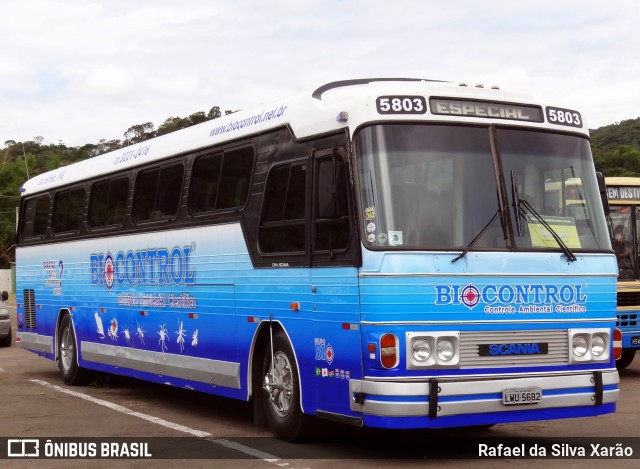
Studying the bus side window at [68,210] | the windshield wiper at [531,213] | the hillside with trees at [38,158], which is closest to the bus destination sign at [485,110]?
the windshield wiper at [531,213]

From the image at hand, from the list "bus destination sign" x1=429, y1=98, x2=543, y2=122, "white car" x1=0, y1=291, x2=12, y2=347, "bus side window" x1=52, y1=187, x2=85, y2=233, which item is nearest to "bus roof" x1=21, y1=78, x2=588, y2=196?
"bus destination sign" x1=429, y1=98, x2=543, y2=122

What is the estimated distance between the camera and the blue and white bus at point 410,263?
8.77 metres

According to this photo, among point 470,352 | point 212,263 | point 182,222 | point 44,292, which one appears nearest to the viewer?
point 470,352

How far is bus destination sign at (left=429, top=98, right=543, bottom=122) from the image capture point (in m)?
9.29

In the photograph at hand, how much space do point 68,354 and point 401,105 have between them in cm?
955

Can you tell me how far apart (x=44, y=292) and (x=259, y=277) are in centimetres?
811

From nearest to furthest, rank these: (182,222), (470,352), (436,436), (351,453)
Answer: (470,352), (351,453), (436,436), (182,222)

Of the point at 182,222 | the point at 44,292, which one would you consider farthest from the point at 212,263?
the point at 44,292

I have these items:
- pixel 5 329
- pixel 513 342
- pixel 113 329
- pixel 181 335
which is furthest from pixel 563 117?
pixel 5 329

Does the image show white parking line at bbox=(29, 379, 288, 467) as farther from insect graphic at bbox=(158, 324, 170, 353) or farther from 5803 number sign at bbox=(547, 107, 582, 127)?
5803 number sign at bbox=(547, 107, 582, 127)

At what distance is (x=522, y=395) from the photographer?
896cm

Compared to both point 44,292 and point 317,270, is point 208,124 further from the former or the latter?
point 44,292

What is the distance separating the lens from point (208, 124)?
495 inches

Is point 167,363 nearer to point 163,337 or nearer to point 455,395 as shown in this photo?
point 163,337
